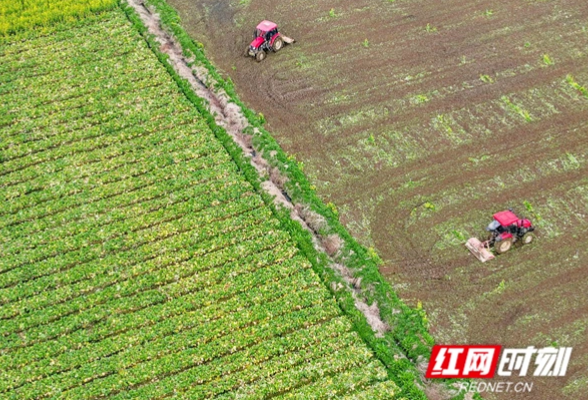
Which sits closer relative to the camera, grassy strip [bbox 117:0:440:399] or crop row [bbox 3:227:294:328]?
grassy strip [bbox 117:0:440:399]

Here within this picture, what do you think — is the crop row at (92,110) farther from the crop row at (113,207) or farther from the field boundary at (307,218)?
the crop row at (113,207)

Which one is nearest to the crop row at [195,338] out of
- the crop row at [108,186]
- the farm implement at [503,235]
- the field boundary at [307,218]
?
the field boundary at [307,218]

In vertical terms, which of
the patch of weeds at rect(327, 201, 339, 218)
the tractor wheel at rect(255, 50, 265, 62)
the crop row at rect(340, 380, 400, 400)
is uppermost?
the tractor wheel at rect(255, 50, 265, 62)

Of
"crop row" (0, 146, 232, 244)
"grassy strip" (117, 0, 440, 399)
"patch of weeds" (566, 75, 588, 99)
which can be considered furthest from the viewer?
"patch of weeds" (566, 75, 588, 99)

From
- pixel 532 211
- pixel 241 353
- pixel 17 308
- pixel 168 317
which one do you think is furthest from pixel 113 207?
pixel 532 211

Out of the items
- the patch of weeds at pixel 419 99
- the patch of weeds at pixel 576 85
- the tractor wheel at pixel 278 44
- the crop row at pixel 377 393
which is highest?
the tractor wheel at pixel 278 44

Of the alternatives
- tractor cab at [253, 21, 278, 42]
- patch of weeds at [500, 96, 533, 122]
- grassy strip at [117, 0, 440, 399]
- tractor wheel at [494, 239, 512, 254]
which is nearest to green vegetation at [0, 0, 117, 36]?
grassy strip at [117, 0, 440, 399]

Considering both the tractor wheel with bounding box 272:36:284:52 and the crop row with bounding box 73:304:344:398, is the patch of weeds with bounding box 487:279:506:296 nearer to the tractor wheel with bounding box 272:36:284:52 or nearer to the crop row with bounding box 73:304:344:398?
the crop row with bounding box 73:304:344:398
